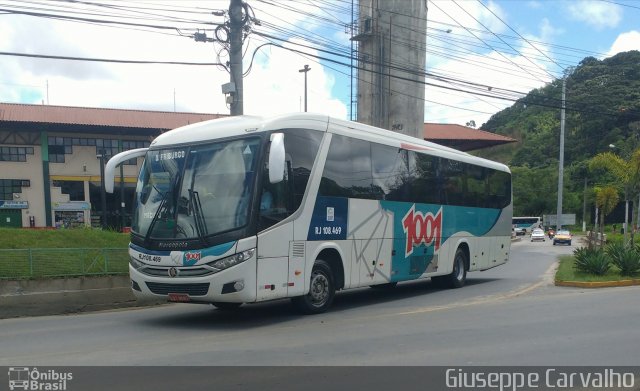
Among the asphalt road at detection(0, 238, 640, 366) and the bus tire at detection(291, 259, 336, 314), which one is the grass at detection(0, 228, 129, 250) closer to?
the asphalt road at detection(0, 238, 640, 366)

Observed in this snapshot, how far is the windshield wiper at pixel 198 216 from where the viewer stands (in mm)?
9492

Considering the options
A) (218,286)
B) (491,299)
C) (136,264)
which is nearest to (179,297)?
(218,286)

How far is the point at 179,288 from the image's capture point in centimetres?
966

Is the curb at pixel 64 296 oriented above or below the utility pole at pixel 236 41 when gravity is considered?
below

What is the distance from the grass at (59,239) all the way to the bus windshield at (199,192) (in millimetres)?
7510

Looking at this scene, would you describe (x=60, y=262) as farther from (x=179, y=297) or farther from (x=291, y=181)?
(x=291, y=181)

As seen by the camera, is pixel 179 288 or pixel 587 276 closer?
pixel 179 288

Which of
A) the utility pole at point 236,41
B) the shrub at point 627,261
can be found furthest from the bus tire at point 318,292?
the shrub at point 627,261

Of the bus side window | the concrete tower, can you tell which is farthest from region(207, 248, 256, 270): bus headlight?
the concrete tower

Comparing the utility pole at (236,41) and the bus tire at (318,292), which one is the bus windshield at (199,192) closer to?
the bus tire at (318,292)

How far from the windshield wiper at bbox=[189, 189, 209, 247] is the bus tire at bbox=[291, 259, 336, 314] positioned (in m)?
2.36

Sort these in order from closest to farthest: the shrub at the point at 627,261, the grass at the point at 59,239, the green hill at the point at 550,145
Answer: the shrub at the point at 627,261 < the grass at the point at 59,239 < the green hill at the point at 550,145

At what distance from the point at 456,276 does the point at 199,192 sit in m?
8.85
